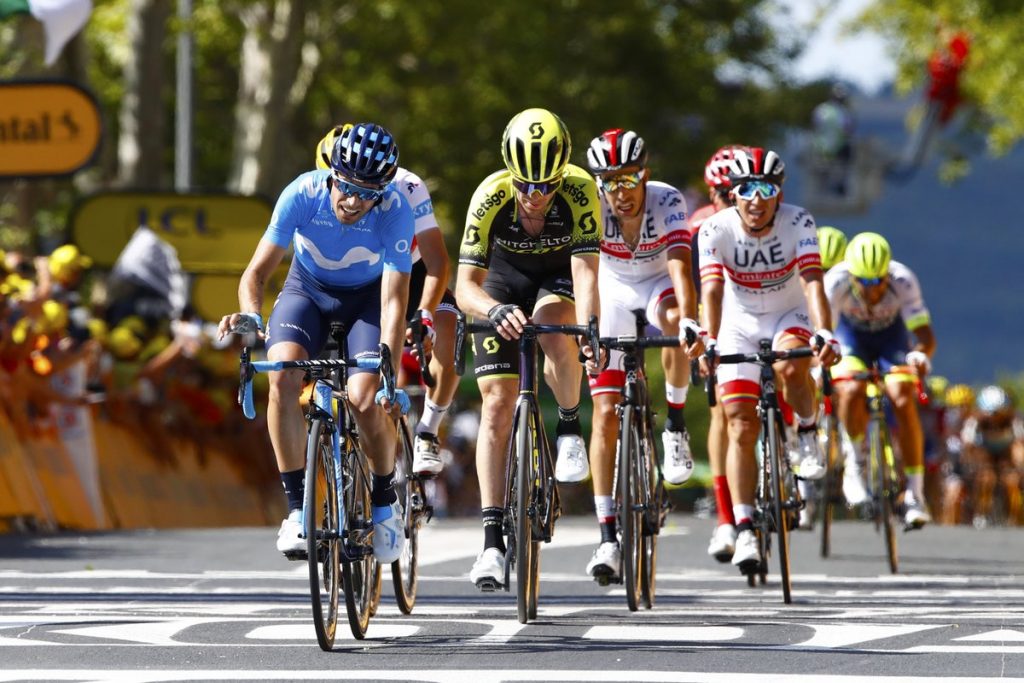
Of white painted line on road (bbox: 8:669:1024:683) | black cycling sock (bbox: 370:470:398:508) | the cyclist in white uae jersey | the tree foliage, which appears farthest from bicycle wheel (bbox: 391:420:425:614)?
the tree foliage

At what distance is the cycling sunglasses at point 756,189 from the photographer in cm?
1232

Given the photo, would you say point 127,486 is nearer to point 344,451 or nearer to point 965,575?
point 965,575

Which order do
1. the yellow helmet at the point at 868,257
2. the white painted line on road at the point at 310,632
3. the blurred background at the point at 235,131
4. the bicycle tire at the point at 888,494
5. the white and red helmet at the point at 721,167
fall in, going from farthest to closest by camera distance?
the blurred background at the point at 235,131
the yellow helmet at the point at 868,257
the bicycle tire at the point at 888,494
the white and red helmet at the point at 721,167
the white painted line on road at the point at 310,632

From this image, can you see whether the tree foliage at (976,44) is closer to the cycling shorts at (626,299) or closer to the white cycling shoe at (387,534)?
the cycling shorts at (626,299)

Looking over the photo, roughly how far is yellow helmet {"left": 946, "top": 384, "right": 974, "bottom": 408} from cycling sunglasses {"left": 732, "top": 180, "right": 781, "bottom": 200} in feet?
65.0

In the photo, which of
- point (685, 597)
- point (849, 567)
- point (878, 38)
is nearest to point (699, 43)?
point (878, 38)

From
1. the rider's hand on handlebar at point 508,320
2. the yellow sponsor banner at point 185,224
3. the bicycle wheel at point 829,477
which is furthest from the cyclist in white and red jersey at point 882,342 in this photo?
the yellow sponsor banner at point 185,224

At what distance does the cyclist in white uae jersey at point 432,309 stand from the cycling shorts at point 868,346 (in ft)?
15.5

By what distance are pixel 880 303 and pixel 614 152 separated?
4.41m

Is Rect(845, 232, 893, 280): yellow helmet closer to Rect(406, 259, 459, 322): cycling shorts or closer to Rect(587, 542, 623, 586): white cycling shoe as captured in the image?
Rect(406, 259, 459, 322): cycling shorts

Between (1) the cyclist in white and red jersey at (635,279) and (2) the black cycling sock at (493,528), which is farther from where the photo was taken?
(1) the cyclist in white and red jersey at (635,279)

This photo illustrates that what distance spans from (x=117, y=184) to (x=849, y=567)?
1853 cm

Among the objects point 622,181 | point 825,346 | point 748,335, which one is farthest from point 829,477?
point 622,181

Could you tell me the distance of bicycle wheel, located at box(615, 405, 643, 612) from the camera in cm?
1075
